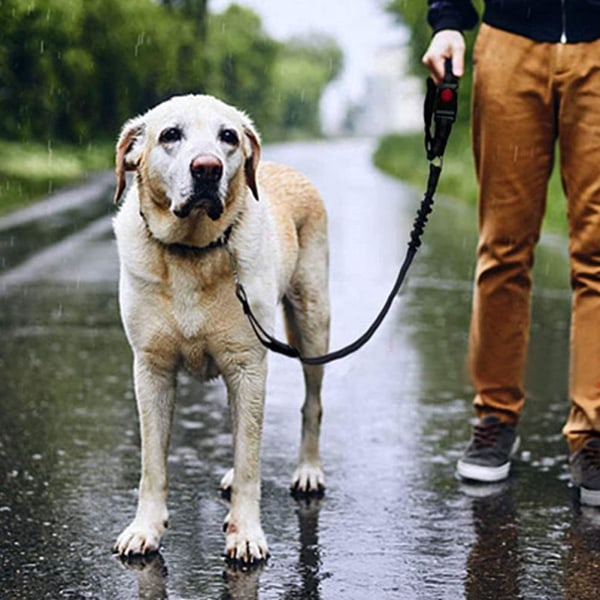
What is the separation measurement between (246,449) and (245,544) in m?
0.31

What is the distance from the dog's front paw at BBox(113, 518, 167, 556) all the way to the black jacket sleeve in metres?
2.18

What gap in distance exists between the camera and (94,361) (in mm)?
7371

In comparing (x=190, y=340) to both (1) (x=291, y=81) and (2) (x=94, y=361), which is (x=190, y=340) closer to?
(2) (x=94, y=361)

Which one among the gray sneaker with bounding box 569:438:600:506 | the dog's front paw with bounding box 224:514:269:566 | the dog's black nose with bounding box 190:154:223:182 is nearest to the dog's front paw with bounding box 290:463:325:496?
the dog's front paw with bounding box 224:514:269:566

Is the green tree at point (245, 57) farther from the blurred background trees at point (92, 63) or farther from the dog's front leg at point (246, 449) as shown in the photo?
the dog's front leg at point (246, 449)

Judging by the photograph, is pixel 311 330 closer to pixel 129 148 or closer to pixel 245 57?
pixel 129 148

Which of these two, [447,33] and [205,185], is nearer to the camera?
[205,185]

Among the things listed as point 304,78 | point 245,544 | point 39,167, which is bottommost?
point 304,78

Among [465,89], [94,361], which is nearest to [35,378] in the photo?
[94,361]

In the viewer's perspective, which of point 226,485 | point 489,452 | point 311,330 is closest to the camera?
point 226,485

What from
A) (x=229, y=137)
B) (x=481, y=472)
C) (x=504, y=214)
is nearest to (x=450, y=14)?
(x=504, y=214)

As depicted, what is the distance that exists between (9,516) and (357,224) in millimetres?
13369

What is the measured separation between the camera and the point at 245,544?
3957mm

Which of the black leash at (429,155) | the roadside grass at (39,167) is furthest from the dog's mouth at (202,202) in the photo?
the roadside grass at (39,167)
